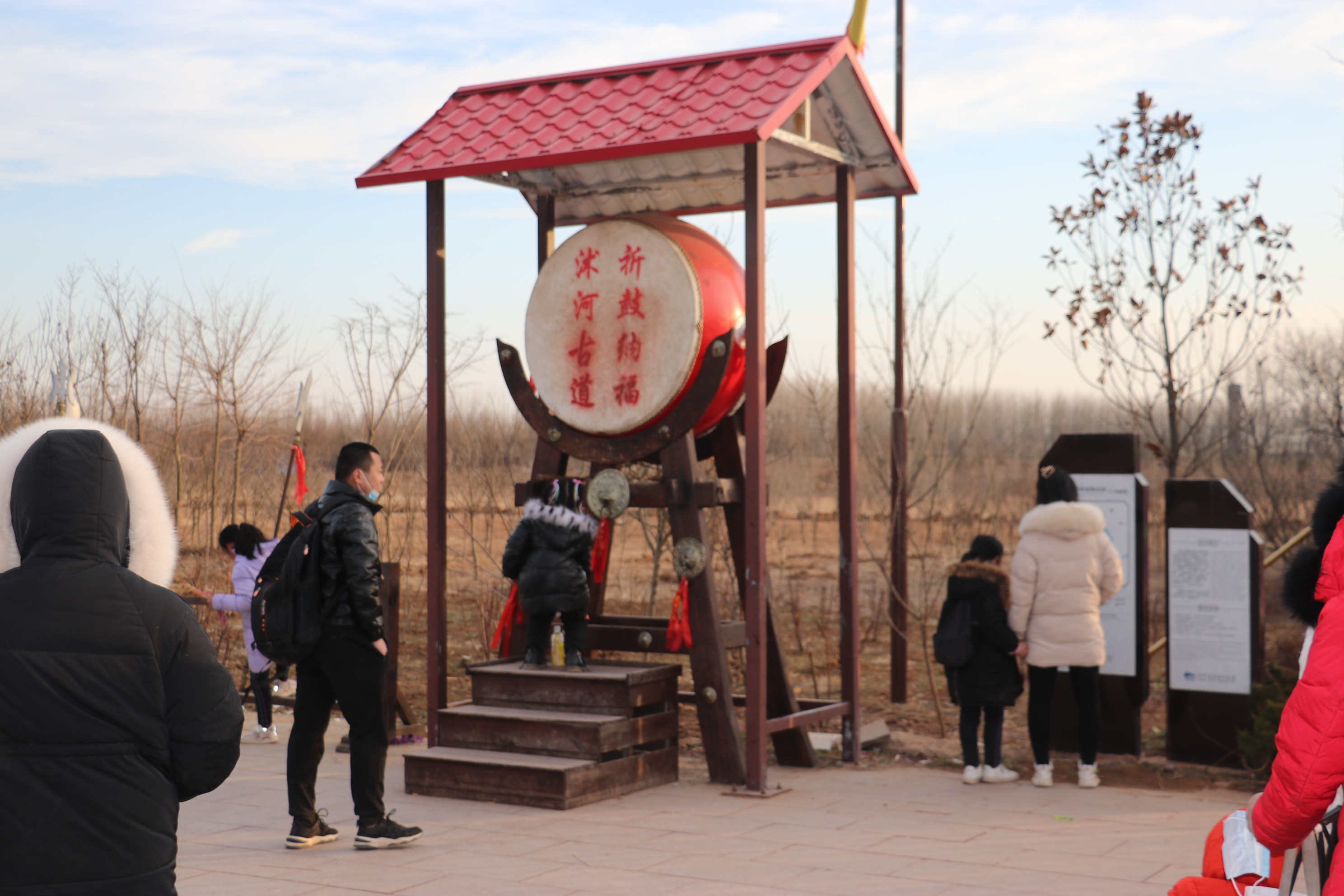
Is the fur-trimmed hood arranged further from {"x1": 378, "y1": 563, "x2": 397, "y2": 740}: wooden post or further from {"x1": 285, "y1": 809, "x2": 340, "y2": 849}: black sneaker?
{"x1": 285, "y1": 809, "x2": 340, "y2": 849}: black sneaker

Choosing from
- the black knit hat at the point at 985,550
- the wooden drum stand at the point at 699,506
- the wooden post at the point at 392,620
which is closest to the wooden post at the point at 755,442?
the wooden drum stand at the point at 699,506

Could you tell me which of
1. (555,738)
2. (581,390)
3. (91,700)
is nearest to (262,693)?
(555,738)

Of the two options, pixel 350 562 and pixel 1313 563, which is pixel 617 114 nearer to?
pixel 350 562

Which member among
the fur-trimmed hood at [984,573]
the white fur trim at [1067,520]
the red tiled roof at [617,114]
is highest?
the red tiled roof at [617,114]

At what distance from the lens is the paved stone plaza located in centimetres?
540

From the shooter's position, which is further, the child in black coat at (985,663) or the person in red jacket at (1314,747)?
the child in black coat at (985,663)

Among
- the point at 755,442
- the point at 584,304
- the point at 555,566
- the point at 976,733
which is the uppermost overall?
the point at 584,304

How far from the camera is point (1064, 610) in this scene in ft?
25.0

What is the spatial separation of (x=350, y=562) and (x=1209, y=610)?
16.9ft

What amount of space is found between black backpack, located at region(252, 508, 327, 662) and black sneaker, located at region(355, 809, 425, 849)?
81 cm

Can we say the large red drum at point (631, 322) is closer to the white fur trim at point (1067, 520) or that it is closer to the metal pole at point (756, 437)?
the metal pole at point (756, 437)

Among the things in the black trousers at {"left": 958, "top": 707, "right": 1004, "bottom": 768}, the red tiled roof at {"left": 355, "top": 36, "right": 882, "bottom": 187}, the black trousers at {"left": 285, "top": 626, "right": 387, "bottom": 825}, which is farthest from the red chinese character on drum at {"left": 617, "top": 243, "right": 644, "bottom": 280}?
the black trousers at {"left": 958, "top": 707, "right": 1004, "bottom": 768}

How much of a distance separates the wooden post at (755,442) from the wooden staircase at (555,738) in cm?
53

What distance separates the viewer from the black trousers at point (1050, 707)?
24.9 feet
